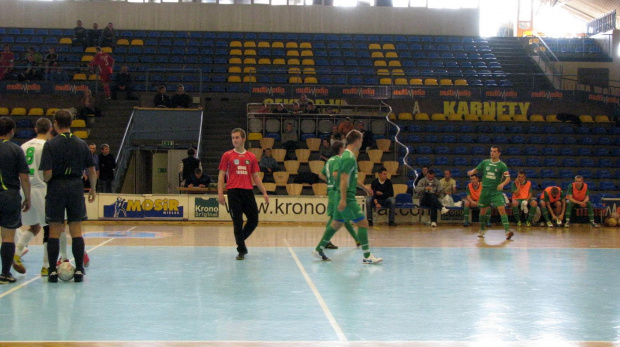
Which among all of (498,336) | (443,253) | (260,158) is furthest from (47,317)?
(260,158)

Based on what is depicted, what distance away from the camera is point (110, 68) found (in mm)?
24516

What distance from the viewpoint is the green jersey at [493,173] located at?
565 inches

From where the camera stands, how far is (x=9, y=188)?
7773mm

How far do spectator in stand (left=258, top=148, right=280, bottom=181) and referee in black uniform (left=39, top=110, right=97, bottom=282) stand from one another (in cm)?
1202

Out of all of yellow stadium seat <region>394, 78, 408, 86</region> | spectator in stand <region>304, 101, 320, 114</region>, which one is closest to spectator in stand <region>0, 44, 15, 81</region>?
spectator in stand <region>304, 101, 320, 114</region>

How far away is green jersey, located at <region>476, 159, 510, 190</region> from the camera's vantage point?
1434cm

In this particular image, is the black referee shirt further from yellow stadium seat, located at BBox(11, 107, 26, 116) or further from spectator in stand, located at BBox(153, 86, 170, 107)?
yellow stadium seat, located at BBox(11, 107, 26, 116)

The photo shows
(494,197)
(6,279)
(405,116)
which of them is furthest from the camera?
(405,116)

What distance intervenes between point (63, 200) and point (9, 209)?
0.58 m

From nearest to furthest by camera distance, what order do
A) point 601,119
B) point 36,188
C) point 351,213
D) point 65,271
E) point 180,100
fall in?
point 65,271
point 36,188
point 351,213
point 180,100
point 601,119

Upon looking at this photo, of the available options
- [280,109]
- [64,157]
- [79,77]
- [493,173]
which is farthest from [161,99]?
[64,157]

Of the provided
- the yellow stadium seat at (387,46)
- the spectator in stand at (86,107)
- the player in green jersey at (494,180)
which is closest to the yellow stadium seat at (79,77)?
the spectator in stand at (86,107)

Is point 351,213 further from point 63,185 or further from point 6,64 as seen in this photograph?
point 6,64

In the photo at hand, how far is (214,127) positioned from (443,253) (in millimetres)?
13736
